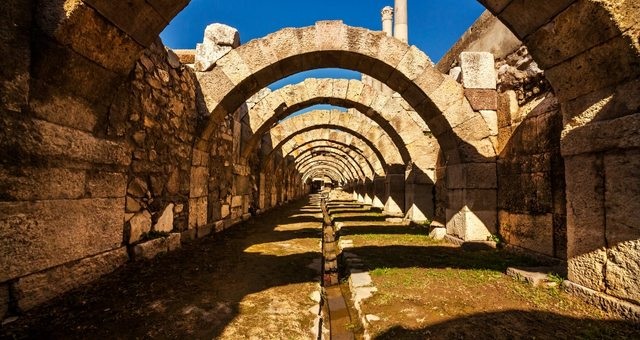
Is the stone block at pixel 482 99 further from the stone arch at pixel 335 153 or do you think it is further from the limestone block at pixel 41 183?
the stone arch at pixel 335 153

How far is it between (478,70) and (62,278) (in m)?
5.46

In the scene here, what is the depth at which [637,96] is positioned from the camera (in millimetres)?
1954

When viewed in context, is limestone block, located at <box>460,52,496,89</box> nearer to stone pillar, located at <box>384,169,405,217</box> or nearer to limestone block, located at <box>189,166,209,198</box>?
limestone block, located at <box>189,166,209,198</box>

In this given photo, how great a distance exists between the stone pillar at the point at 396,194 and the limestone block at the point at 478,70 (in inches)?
192

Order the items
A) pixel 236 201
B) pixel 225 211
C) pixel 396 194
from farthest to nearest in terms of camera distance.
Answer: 1. pixel 396 194
2. pixel 236 201
3. pixel 225 211

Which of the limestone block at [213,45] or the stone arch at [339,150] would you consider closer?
the limestone block at [213,45]

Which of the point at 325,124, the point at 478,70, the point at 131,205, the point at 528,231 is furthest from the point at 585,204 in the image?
the point at 325,124

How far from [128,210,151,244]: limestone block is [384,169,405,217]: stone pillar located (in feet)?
22.6

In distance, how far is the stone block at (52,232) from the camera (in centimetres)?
197

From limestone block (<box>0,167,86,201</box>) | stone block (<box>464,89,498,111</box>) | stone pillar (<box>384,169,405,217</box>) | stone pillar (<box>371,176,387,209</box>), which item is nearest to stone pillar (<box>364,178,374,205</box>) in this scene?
stone pillar (<box>371,176,387,209</box>)

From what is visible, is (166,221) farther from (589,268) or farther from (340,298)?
(589,268)

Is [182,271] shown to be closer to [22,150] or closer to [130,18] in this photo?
[22,150]

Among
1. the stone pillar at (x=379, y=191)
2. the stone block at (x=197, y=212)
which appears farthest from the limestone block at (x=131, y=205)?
the stone pillar at (x=379, y=191)

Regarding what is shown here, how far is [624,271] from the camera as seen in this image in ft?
6.50
